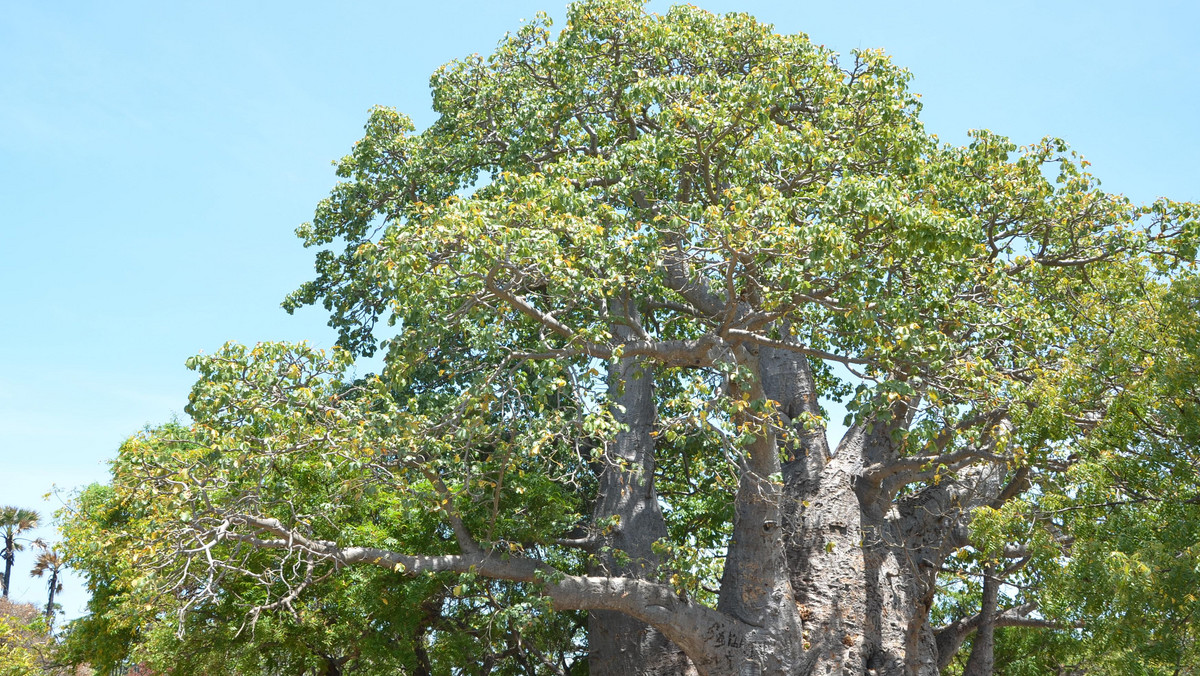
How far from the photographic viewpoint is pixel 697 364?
9484 mm

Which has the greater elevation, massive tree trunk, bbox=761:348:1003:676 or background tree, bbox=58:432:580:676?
massive tree trunk, bbox=761:348:1003:676

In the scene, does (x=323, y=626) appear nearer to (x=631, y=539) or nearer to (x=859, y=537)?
(x=631, y=539)

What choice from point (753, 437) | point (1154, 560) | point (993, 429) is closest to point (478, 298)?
point (753, 437)

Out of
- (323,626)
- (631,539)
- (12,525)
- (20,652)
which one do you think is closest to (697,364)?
(631,539)

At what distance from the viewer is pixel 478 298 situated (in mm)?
8242

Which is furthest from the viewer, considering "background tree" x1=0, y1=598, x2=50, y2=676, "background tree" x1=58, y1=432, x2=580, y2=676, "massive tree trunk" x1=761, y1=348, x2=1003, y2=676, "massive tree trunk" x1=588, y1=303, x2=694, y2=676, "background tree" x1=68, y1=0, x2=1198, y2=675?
"background tree" x1=0, y1=598, x2=50, y2=676

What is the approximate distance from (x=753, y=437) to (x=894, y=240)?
7.33 feet

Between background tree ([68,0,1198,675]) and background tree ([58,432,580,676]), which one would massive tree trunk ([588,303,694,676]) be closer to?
background tree ([68,0,1198,675])

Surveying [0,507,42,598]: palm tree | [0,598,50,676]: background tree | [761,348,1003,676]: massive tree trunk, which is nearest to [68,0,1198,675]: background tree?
[761,348,1003,676]: massive tree trunk

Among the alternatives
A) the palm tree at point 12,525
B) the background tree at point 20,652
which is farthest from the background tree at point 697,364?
the palm tree at point 12,525

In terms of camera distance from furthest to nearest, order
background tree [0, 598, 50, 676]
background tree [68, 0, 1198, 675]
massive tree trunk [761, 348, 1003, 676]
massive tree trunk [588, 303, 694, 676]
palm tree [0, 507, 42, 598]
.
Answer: palm tree [0, 507, 42, 598] → background tree [0, 598, 50, 676] → massive tree trunk [588, 303, 694, 676] → massive tree trunk [761, 348, 1003, 676] → background tree [68, 0, 1198, 675]

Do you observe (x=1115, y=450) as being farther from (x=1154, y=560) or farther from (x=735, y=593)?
(x=735, y=593)

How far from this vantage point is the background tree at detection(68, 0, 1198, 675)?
825 cm

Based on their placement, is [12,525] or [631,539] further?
[12,525]
